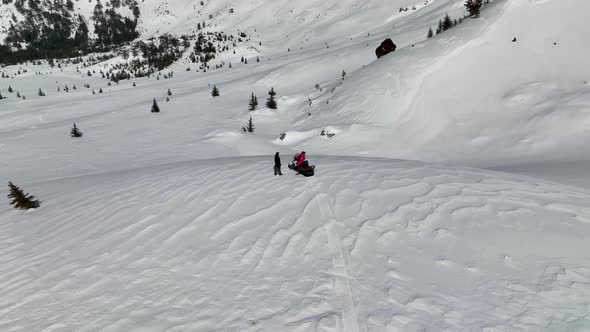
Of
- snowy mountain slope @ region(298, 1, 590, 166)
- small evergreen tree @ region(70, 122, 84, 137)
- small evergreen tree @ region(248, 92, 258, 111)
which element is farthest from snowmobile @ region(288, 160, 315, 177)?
small evergreen tree @ region(70, 122, 84, 137)

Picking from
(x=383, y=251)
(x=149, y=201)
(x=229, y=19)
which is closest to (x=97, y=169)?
(x=149, y=201)

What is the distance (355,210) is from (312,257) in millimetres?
2044

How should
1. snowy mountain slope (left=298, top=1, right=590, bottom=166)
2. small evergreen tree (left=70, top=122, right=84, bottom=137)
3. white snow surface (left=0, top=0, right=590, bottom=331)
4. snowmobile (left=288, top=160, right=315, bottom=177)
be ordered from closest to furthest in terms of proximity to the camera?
white snow surface (left=0, top=0, right=590, bottom=331) → snowmobile (left=288, top=160, right=315, bottom=177) → snowy mountain slope (left=298, top=1, right=590, bottom=166) → small evergreen tree (left=70, top=122, right=84, bottom=137)

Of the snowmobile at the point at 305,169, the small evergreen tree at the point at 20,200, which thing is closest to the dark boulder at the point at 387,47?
the snowmobile at the point at 305,169

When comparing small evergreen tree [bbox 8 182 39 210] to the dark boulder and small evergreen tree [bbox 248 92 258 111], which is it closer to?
small evergreen tree [bbox 248 92 258 111]

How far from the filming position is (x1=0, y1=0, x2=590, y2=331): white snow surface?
4.33 meters

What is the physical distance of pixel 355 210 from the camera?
23.1 ft

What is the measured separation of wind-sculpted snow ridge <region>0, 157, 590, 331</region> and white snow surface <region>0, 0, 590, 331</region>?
0.04m

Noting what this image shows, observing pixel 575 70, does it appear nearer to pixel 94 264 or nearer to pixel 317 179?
pixel 317 179

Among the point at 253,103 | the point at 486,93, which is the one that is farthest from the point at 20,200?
the point at 486,93

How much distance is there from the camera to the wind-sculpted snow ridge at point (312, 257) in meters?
4.12

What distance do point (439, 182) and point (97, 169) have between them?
15.7 meters

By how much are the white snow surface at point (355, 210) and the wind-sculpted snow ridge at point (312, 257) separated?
0.04 meters

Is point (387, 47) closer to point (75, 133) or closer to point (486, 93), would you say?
point (486, 93)
